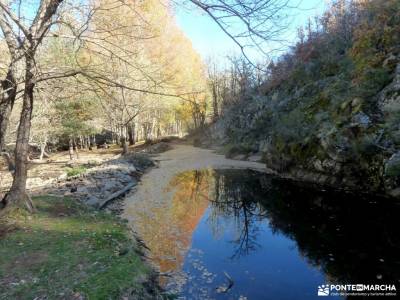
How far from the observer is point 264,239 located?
784cm

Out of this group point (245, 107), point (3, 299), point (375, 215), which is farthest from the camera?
point (245, 107)

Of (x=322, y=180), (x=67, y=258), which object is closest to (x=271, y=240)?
(x=67, y=258)

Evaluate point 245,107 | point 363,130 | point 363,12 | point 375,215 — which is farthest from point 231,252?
point 245,107

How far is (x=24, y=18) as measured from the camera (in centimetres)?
625

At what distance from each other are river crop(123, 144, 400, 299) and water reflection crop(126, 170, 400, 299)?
16 mm

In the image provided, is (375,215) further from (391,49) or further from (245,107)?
(245,107)

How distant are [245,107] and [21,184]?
27.9 metres

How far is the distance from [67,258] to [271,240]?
4391mm

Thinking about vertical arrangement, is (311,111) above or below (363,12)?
below

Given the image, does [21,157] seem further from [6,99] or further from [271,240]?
[271,240]

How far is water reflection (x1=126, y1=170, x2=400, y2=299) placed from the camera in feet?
18.4

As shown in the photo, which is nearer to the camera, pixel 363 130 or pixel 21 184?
pixel 21 184

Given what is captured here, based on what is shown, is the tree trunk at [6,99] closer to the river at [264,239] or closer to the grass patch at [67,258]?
the grass patch at [67,258]

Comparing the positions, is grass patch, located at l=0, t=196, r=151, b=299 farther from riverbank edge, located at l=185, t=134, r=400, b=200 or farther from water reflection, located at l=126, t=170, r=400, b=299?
riverbank edge, located at l=185, t=134, r=400, b=200
